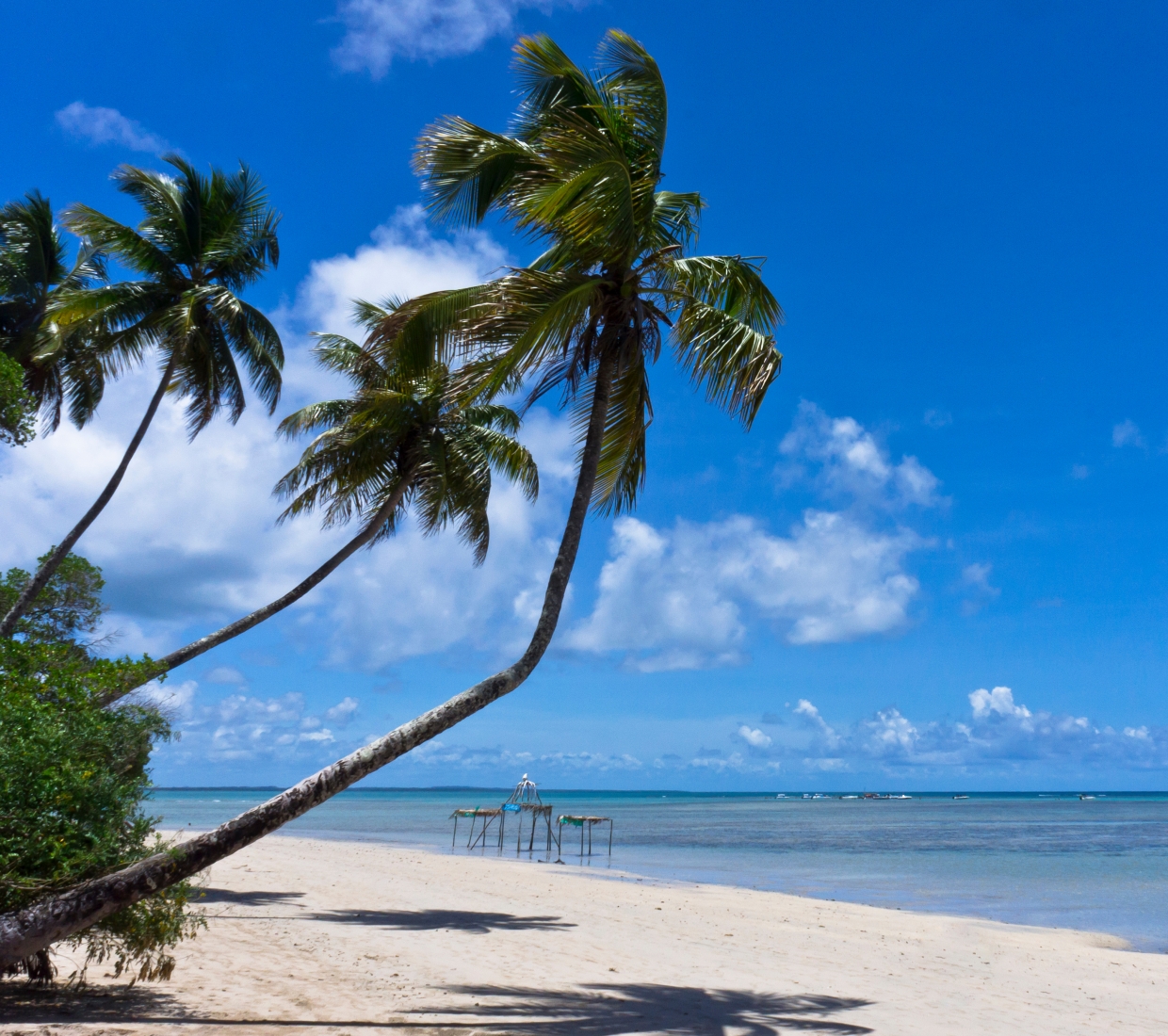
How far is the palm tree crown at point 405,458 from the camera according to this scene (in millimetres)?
14211

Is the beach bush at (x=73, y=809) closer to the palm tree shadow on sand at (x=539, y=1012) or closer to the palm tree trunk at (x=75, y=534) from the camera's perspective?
the palm tree shadow on sand at (x=539, y=1012)

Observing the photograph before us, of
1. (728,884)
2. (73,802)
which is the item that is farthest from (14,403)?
(728,884)

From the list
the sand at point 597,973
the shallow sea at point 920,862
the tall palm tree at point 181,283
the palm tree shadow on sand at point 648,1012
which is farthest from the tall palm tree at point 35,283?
the shallow sea at point 920,862

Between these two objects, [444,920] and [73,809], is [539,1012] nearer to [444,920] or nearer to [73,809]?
[73,809]

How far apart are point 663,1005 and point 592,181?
6.99 meters

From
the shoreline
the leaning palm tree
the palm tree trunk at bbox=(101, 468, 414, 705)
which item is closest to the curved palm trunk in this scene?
the leaning palm tree

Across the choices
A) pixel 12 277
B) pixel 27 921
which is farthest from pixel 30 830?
pixel 12 277

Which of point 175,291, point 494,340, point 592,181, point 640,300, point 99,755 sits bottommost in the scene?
point 99,755

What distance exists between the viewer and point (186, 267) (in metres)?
14.8

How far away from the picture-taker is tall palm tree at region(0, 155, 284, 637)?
1392cm

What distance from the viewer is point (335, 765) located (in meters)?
→ 6.18

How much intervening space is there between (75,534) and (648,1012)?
9677 millimetres

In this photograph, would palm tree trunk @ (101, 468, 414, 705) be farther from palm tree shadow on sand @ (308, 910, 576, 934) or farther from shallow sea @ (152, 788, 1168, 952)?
shallow sea @ (152, 788, 1168, 952)

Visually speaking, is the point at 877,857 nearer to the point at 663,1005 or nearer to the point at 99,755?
the point at 663,1005
